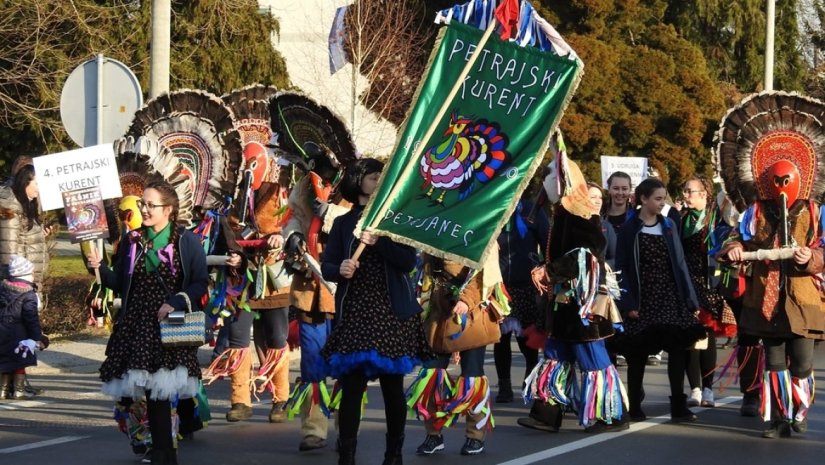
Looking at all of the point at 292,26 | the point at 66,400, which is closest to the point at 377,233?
the point at 66,400

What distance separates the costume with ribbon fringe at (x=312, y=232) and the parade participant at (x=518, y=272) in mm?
2402

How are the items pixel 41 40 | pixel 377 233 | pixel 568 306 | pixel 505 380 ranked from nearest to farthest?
pixel 377 233
pixel 568 306
pixel 505 380
pixel 41 40

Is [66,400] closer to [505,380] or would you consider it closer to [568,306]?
[505,380]

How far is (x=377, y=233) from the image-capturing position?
7.22 meters

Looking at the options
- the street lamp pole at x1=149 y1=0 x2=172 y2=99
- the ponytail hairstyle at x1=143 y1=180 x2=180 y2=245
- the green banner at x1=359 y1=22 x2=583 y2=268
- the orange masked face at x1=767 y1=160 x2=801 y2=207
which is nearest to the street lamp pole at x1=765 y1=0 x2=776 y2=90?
the street lamp pole at x1=149 y1=0 x2=172 y2=99

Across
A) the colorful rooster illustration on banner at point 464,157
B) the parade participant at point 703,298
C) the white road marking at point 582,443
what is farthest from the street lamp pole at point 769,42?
the colorful rooster illustration on banner at point 464,157

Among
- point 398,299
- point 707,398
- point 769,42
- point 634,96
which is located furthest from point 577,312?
point 634,96

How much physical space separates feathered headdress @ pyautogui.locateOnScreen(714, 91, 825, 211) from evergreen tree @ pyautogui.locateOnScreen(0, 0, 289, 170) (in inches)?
422

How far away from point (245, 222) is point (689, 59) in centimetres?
2703

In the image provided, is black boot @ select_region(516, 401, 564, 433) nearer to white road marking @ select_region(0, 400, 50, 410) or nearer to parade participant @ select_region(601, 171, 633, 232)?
parade participant @ select_region(601, 171, 633, 232)

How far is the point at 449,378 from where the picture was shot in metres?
8.43

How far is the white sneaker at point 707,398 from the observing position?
10.8 m

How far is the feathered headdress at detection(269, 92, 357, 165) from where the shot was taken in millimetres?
9000

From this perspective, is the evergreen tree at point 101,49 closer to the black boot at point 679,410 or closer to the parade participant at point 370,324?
the black boot at point 679,410
